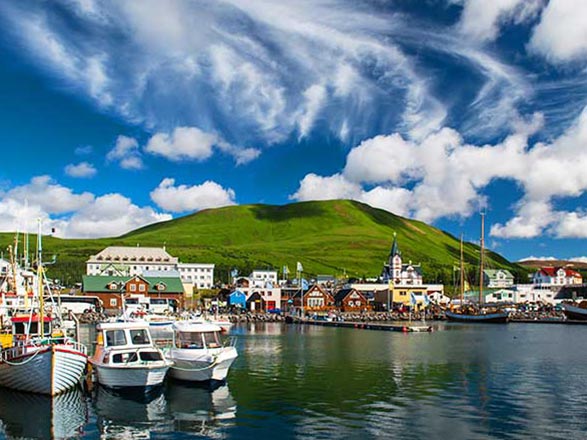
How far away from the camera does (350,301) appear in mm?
159500

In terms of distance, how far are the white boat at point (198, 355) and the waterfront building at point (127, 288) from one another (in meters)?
107

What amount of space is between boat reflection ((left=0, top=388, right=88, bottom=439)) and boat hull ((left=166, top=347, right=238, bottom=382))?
6395 mm

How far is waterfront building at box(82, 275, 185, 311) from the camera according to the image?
14825 cm

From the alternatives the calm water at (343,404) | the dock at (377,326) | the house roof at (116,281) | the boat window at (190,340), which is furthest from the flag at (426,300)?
the boat window at (190,340)

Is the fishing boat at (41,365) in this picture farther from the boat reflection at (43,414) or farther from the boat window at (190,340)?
the boat window at (190,340)

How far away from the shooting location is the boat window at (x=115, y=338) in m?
39.2

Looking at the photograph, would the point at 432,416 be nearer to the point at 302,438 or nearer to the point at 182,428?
the point at 302,438

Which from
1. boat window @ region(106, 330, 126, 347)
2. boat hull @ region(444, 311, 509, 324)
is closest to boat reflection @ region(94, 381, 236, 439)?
boat window @ region(106, 330, 126, 347)

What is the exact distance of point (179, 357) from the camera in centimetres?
4131

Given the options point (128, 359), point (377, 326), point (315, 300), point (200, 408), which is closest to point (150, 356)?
point (128, 359)

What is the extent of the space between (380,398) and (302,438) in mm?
10795

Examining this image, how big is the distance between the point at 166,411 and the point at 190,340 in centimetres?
848

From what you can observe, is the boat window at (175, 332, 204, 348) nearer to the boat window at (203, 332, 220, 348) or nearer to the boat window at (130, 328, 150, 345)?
the boat window at (203, 332, 220, 348)

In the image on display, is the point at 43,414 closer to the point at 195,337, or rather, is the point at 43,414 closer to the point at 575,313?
the point at 195,337
